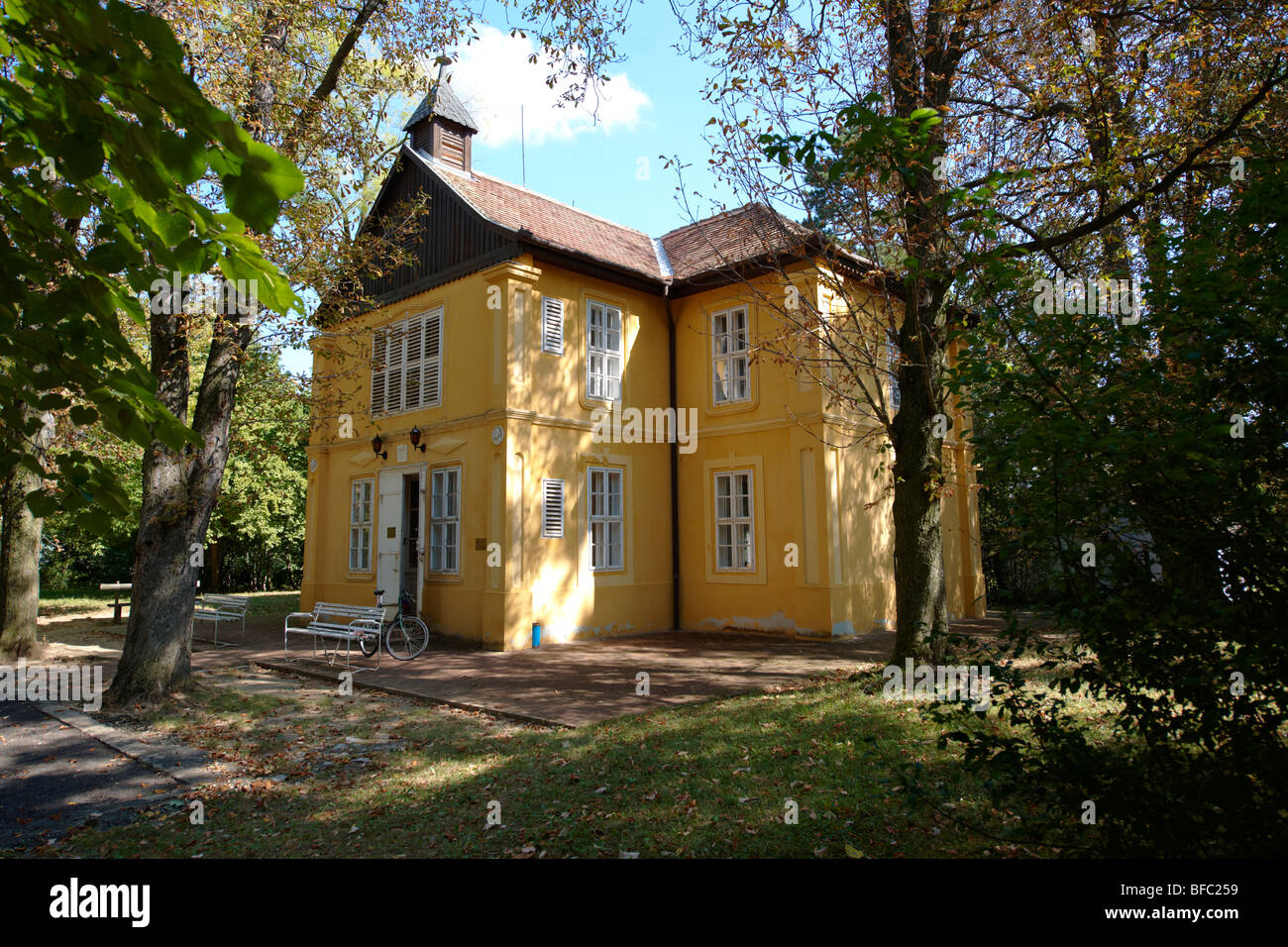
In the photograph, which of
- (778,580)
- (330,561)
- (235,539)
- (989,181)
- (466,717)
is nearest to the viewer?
(989,181)

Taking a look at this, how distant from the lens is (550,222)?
49.5 ft

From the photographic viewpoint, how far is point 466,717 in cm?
759

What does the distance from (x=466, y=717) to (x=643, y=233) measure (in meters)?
13.4

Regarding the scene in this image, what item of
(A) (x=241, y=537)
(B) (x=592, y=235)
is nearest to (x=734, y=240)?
(B) (x=592, y=235)

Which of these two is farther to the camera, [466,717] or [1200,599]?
[466,717]

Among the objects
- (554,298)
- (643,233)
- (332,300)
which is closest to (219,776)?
(332,300)

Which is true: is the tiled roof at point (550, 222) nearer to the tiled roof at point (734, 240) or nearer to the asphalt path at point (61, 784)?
the tiled roof at point (734, 240)

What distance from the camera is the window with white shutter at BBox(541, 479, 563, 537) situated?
1279cm

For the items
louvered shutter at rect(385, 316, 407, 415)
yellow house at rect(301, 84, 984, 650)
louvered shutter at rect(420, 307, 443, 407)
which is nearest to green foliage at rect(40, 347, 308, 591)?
louvered shutter at rect(385, 316, 407, 415)

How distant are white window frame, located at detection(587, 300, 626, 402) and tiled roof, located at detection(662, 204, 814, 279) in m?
1.86

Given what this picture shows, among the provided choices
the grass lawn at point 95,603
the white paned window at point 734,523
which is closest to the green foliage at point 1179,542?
the white paned window at point 734,523

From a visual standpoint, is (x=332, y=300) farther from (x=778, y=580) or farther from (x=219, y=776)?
(x=778, y=580)

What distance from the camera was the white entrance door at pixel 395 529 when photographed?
13891 millimetres

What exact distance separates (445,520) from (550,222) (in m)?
6.30
